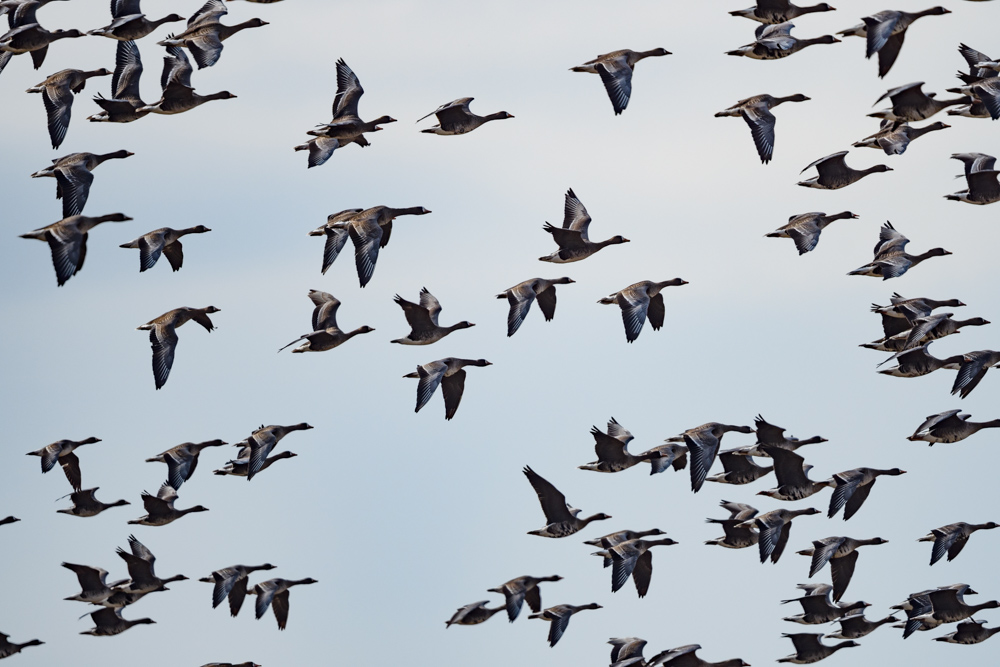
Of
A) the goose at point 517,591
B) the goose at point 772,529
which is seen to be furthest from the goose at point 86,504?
the goose at point 772,529

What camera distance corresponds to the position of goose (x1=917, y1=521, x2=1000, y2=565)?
41844 mm

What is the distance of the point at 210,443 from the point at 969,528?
1759 centimetres

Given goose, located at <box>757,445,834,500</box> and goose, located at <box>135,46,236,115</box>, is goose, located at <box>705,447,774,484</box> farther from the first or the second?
goose, located at <box>135,46,236,115</box>

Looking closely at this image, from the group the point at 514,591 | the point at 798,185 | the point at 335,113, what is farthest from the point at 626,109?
the point at 514,591

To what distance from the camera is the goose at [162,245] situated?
138 feet

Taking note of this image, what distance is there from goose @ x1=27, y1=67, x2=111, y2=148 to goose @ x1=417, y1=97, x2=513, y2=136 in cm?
809

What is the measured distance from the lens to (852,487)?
1642 inches

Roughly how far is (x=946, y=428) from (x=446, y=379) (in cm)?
1135

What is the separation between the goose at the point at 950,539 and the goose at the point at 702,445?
17.1ft

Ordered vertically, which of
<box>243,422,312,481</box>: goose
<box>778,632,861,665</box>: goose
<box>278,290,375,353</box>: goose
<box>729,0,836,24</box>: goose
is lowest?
<box>778,632,861,665</box>: goose

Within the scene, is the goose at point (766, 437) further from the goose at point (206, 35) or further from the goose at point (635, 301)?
the goose at point (206, 35)

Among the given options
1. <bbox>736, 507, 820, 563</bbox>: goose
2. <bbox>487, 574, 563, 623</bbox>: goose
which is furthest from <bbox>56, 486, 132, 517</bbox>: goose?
<bbox>736, 507, 820, 563</bbox>: goose

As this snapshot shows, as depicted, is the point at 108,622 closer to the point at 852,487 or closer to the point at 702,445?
the point at 702,445

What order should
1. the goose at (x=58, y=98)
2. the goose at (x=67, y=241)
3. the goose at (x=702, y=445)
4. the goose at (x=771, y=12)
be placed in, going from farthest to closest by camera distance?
the goose at (x=58, y=98), the goose at (x=771, y=12), the goose at (x=702, y=445), the goose at (x=67, y=241)
